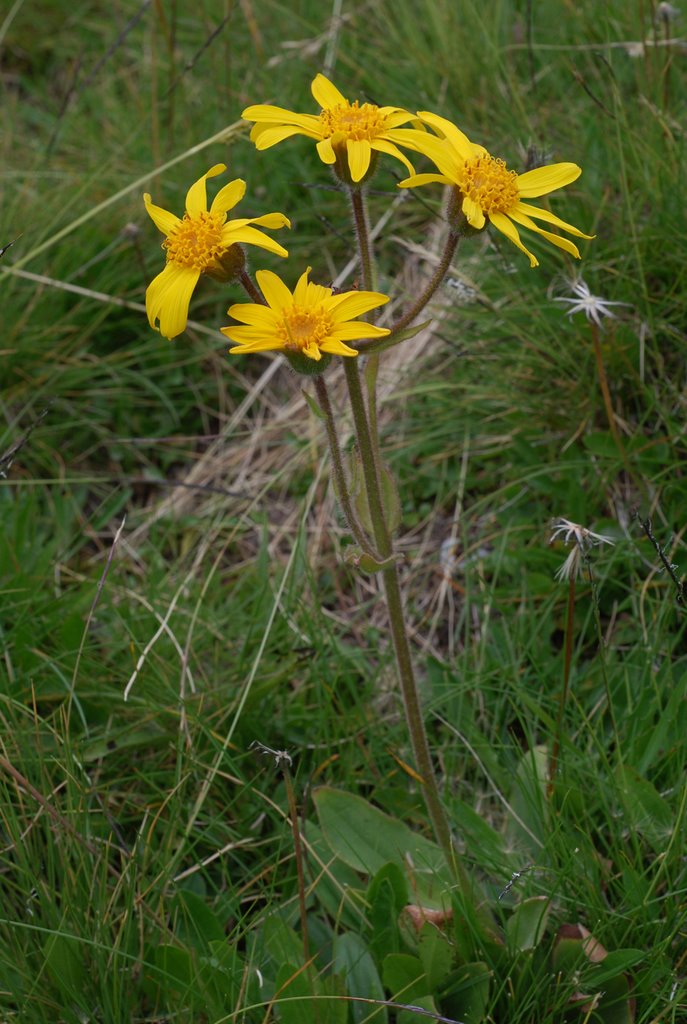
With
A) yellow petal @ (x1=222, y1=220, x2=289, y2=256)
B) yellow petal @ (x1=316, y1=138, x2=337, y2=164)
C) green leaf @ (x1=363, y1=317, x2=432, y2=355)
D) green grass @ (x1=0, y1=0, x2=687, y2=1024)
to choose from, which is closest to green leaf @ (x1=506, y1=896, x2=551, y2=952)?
green grass @ (x1=0, y1=0, x2=687, y2=1024)

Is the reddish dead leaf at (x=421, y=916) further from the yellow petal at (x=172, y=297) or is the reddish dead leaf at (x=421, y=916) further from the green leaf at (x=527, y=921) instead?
the yellow petal at (x=172, y=297)

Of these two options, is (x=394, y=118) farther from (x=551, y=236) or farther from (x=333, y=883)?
(x=333, y=883)

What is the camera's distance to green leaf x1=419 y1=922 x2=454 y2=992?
1920 mm

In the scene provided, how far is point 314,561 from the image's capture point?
10.2 feet

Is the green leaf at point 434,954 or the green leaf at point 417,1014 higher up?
the green leaf at point 434,954

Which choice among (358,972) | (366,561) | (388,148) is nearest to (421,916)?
(358,972)

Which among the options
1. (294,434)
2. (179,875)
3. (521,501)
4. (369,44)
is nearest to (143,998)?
(179,875)

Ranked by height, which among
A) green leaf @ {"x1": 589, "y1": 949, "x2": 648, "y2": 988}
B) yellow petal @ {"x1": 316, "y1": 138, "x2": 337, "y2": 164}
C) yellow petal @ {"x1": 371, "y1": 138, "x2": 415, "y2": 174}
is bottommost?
green leaf @ {"x1": 589, "y1": 949, "x2": 648, "y2": 988}

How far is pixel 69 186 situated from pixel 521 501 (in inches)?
83.9

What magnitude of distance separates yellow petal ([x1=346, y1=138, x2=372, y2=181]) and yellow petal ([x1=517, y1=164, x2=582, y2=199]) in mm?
306

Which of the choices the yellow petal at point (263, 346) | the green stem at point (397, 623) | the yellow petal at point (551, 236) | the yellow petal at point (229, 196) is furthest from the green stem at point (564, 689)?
the yellow petal at point (229, 196)

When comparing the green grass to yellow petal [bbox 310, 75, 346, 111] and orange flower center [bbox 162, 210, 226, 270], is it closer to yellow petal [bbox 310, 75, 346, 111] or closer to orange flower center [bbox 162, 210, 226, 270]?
orange flower center [bbox 162, 210, 226, 270]

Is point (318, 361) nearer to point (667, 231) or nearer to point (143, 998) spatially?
point (143, 998)

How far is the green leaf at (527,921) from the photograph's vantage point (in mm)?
1988
